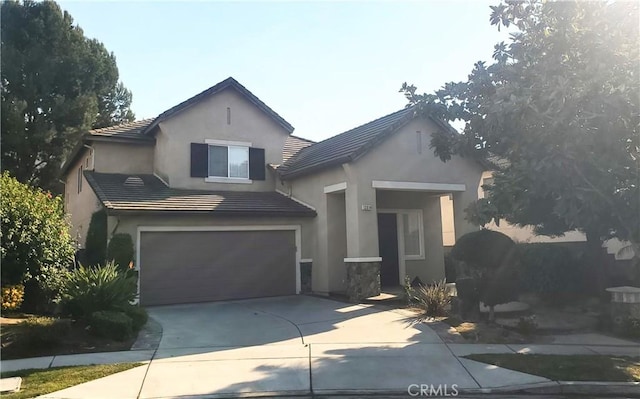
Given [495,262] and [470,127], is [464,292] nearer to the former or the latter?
[495,262]

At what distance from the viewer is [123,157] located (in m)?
17.8

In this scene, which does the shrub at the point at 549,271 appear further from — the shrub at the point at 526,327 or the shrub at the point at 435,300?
the shrub at the point at 526,327

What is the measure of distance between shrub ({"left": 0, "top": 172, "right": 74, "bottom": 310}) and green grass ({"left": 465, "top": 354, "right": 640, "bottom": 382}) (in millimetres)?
9793

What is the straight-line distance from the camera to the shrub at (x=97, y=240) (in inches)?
551

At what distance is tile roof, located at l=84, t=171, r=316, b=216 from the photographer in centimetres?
1429

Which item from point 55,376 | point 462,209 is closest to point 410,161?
point 462,209

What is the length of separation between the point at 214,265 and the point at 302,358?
24.4 feet

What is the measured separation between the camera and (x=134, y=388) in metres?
6.60

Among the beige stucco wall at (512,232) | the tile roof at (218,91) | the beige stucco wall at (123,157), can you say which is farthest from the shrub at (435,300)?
the beige stucco wall at (123,157)

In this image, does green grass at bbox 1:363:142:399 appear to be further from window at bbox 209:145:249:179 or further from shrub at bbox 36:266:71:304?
window at bbox 209:145:249:179

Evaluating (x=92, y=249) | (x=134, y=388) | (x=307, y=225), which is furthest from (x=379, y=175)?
(x=134, y=388)

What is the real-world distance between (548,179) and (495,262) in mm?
3005

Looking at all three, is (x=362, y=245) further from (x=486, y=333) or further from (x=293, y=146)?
(x=293, y=146)

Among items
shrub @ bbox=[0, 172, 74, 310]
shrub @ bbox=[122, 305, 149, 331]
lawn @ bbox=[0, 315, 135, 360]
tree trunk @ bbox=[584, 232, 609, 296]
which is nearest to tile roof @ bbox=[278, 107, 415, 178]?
tree trunk @ bbox=[584, 232, 609, 296]
